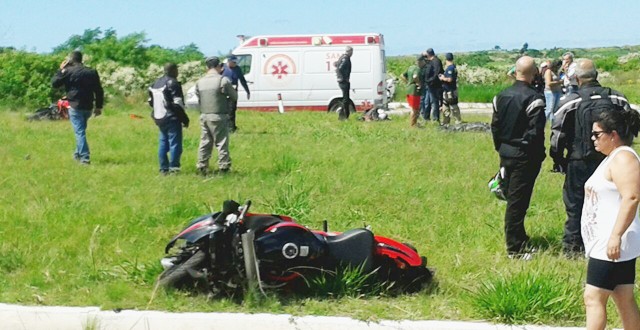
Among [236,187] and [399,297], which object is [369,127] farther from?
[399,297]

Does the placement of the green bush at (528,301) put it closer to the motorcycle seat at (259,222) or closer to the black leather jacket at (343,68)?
the motorcycle seat at (259,222)

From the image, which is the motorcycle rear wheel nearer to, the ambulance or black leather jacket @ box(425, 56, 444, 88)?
black leather jacket @ box(425, 56, 444, 88)

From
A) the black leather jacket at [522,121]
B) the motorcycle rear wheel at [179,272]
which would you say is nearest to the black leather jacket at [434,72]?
the black leather jacket at [522,121]

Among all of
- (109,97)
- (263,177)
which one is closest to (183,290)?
(263,177)

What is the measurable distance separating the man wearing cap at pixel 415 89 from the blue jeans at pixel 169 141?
7.61 m

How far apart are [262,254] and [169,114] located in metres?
6.26

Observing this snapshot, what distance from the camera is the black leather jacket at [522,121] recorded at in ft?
24.9

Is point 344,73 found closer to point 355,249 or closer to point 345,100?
point 345,100

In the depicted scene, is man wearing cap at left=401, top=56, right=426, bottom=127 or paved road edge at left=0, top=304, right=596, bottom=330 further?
man wearing cap at left=401, top=56, right=426, bottom=127

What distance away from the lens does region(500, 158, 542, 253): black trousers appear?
769 centimetres

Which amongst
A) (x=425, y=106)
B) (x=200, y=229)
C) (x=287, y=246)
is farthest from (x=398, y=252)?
(x=425, y=106)

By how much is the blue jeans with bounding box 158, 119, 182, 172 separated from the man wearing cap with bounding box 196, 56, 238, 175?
34 cm

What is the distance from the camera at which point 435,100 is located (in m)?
20.0

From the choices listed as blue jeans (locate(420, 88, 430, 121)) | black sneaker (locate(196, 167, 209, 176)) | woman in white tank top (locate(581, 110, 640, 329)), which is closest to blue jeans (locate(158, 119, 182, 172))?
black sneaker (locate(196, 167, 209, 176))
